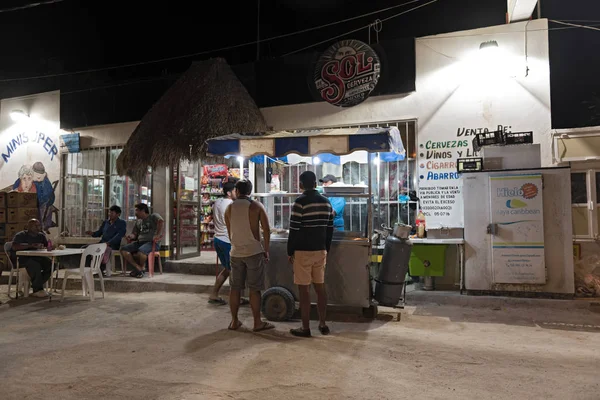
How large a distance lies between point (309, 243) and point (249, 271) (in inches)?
32.6

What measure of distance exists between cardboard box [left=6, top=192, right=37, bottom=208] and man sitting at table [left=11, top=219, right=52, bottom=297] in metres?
3.69

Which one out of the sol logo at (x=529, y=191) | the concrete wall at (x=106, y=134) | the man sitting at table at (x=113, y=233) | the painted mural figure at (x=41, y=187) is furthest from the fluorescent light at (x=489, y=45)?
the painted mural figure at (x=41, y=187)

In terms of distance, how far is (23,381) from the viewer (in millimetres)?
3777

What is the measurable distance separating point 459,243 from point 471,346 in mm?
2628

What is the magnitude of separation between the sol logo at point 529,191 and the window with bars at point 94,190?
8.08m

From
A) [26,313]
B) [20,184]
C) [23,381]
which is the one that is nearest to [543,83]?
[23,381]

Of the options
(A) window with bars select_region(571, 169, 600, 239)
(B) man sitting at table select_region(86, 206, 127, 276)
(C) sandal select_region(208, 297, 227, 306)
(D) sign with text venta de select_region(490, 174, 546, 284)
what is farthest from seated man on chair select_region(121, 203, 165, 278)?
(A) window with bars select_region(571, 169, 600, 239)

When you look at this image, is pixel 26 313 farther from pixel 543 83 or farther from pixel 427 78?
pixel 543 83

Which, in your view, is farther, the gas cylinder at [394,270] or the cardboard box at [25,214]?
the cardboard box at [25,214]

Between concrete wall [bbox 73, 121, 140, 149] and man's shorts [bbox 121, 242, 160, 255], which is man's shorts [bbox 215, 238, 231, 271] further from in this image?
concrete wall [bbox 73, 121, 140, 149]

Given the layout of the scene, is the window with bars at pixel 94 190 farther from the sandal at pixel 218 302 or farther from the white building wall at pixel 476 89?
the white building wall at pixel 476 89

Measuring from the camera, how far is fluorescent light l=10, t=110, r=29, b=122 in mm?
12159

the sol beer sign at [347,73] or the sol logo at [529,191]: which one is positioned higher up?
the sol beer sign at [347,73]

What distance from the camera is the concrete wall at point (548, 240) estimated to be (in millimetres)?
6617
